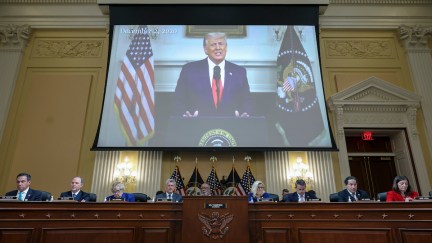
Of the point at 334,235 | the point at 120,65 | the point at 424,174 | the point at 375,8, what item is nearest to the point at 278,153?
the point at 424,174

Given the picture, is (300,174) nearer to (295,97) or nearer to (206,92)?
(295,97)

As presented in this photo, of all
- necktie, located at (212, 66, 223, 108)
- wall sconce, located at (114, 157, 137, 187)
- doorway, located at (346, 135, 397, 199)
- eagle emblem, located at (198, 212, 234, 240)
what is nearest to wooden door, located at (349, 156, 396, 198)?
doorway, located at (346, 135, 397, 199)

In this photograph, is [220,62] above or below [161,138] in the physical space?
above

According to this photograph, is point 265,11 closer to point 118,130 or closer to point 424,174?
point 118,130

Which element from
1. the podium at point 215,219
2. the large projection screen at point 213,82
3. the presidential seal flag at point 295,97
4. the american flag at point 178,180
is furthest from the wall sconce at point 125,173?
the podium at point 215,219

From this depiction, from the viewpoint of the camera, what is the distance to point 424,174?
7.34 meters

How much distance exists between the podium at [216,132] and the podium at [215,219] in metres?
3.38

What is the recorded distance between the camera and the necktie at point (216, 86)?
764 cm

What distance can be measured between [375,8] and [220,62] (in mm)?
4438

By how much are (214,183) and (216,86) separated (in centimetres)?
219

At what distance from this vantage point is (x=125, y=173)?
7.21m

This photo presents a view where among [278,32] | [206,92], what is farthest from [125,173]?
[278,32]

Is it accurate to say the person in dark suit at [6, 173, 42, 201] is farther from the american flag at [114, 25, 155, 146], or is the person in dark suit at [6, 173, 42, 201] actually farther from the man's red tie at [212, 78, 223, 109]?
the man's red tie at [212, 78, 223, 109]

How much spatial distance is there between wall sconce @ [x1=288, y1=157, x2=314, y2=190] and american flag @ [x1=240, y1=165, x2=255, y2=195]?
0.82m
